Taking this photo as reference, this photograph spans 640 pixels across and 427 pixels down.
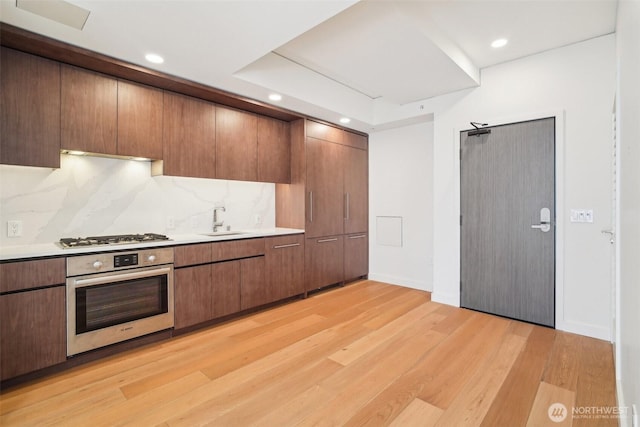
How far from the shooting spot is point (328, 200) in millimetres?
4445

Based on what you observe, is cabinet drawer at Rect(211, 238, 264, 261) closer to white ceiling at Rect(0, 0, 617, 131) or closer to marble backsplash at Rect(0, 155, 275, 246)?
marble backsplash at Rect(0, 155, 275, 246)

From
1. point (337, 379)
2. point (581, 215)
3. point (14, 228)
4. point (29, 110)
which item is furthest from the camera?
point (581, 215)

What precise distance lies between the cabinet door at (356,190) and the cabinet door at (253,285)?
1.64m

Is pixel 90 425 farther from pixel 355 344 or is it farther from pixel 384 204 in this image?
pixel 384 204

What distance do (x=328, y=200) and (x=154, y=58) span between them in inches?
105

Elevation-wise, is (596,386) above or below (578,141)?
below

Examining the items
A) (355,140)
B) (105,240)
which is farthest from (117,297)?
(355,140)

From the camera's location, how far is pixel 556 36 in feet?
9.48

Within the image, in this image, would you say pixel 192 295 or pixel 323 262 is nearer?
pixel 192 295

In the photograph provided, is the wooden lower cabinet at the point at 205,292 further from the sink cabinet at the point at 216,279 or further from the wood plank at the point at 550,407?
the wood plank at the point at 550,407

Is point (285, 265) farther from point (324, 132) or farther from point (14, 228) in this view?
point (14, 228)

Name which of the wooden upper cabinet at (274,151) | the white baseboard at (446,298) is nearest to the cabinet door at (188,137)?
the wooden upper cabinet at (274,151)

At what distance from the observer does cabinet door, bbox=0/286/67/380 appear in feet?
6.70

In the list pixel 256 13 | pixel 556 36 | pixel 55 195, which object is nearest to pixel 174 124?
pixel 55 195
